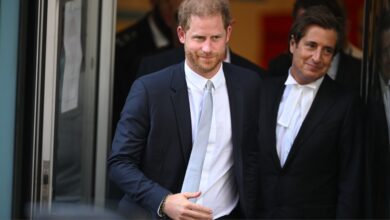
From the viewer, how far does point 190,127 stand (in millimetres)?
5473

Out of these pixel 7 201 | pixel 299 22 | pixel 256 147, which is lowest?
pixel 7 201

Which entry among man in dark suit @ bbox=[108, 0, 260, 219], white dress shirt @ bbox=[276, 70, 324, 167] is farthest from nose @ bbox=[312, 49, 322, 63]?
man in dark suit @ bbox=[108, 0, 260, 219]

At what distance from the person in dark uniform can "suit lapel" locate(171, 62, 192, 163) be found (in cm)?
188

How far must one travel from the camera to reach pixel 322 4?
6.33 metres

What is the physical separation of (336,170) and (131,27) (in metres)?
2.76

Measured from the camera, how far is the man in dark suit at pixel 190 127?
17.7ft

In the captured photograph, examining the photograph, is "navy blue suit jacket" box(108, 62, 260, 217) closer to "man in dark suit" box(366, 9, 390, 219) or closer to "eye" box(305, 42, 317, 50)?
"eye" box(305, 42, 317, 50)

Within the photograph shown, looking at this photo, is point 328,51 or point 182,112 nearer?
point 182,112

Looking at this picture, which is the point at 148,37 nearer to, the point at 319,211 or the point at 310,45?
the point at 310,45

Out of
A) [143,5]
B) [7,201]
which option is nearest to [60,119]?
[7,201]

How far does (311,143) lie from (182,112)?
0.64 meters

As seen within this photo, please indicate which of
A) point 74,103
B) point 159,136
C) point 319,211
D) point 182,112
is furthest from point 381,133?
point 74,103

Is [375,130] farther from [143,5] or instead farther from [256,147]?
[143,5]

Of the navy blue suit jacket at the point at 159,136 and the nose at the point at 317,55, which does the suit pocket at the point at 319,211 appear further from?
the nose at the point at 317,55
